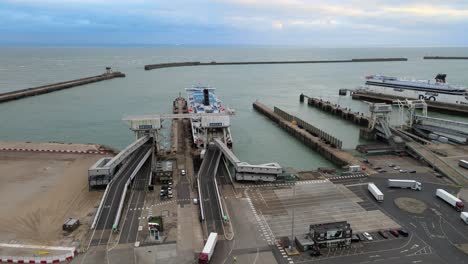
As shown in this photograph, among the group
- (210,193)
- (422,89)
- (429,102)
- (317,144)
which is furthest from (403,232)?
(422,89)

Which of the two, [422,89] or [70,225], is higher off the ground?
[422,89]

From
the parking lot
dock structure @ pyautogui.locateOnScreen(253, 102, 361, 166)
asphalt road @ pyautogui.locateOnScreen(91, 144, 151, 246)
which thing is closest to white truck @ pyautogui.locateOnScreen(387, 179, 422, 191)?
the parking lot

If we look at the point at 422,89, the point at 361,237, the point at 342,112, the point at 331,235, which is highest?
the point at 422,89

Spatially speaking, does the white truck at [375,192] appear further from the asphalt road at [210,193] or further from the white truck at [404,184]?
the asphalt road at [210,193]

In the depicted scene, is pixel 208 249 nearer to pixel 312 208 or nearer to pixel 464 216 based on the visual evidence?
pixel 312 208

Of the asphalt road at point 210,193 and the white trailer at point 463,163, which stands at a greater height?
the white trailer at point 463,163

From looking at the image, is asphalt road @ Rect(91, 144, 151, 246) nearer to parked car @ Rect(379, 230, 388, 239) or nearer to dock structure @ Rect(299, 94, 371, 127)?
parked car @ Rect(379, 230, 388, 239)

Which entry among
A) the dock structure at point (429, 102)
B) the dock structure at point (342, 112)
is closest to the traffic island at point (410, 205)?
the dock structure at point (342, 112)
